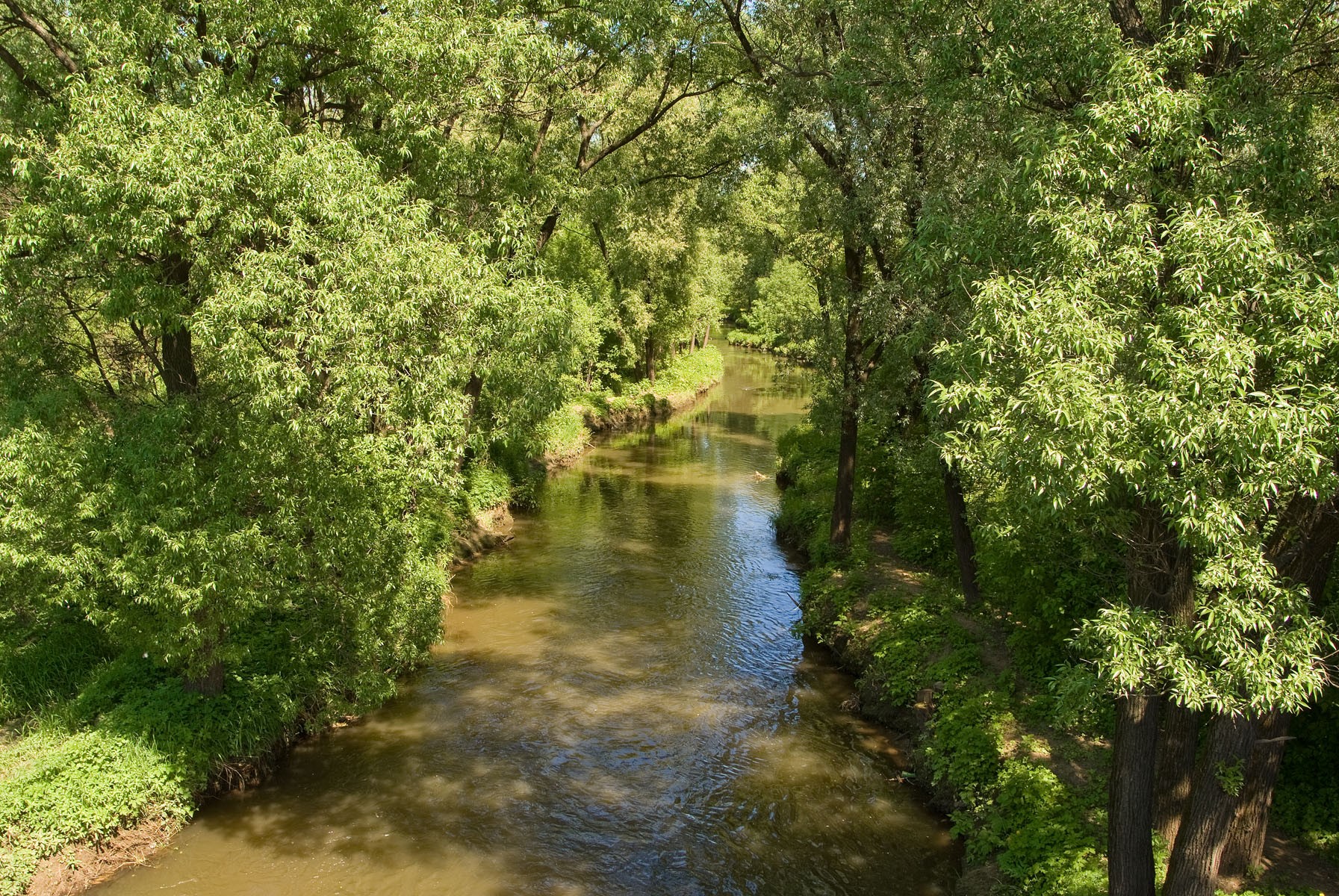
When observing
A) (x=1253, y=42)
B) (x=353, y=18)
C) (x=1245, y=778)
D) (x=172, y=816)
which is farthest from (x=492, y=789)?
(x=1253, y=42)

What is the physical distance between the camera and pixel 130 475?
10227mm

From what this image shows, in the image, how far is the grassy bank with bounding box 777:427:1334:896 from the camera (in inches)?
365

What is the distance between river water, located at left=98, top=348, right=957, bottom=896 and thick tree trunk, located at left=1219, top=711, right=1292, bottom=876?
120 inches

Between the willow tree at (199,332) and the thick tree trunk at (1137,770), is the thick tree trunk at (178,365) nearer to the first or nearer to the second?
the willow tree at (199,332)

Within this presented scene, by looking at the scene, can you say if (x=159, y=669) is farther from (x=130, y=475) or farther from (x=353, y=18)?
(x=353, y=18)

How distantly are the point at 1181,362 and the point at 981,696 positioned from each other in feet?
24.2

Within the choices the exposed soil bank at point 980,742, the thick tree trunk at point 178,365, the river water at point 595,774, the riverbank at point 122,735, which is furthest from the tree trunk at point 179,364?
the exposed soil bank at point 980,742

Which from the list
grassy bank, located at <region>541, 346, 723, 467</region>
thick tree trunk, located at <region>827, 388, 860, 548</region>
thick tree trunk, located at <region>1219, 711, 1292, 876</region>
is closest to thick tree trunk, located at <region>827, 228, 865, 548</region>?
thick tree trunk, located at <region>827, 388, 860, 548</region>

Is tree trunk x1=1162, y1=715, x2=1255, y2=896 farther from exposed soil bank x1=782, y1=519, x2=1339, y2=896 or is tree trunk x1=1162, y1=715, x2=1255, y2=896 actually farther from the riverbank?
the riverbank

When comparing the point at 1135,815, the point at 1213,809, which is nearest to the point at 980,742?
the point at 1135,815

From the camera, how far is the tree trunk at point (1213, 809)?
7.76 meters

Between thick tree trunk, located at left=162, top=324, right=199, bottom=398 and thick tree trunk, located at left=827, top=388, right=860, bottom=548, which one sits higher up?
thick tree trunk, located at left=162, top=324, right=199, bottom=398

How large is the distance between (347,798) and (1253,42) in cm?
1414

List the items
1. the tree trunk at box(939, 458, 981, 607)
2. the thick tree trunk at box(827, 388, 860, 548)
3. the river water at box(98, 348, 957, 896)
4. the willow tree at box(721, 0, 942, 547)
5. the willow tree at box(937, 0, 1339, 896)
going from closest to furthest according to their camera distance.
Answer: the willow tree at box(937, 0, 1339, 896), the river water at box(98, 348, 957, 896), the willow tree at box(721, 0, 942, 547), the tree trunk at box(939, 458, 981, 607), the thick tree trunk at box(827, 388, 860, 548)
